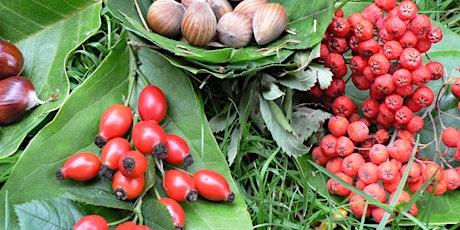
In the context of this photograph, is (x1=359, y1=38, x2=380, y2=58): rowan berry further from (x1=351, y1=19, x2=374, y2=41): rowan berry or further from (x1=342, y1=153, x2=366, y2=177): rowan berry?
(x1=342, y1=153, x2=366, y2=177): rowan berry

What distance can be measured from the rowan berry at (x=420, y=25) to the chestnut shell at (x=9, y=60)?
1040 millimetres

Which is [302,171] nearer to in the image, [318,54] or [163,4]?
[318,54]

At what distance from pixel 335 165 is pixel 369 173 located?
0.35 ft

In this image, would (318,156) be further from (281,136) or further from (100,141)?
(100,141)

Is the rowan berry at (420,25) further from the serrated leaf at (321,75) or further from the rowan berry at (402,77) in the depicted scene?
the serrated leaf at (321,75)

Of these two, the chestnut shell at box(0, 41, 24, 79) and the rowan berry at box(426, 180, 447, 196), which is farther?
the chestnut shell at box(0, 41, 24, 79)

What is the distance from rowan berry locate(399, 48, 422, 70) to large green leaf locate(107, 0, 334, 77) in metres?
0.21

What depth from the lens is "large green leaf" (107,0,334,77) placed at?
1.44 metres

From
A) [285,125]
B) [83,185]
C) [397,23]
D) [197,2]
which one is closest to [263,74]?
[285,125]

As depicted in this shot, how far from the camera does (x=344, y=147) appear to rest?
4.93ft

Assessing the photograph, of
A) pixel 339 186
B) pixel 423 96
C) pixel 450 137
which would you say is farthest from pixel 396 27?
pixel 339 186

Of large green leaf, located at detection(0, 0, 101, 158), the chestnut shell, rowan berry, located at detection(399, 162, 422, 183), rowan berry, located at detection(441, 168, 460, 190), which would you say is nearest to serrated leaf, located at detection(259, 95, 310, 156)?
rowan berry, located at detection(399, 162, 422, 183)

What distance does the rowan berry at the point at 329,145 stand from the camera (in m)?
1.53

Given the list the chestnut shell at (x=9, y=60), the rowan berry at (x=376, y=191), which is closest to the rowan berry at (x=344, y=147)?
the rowan berry at (x=376, y=191)
